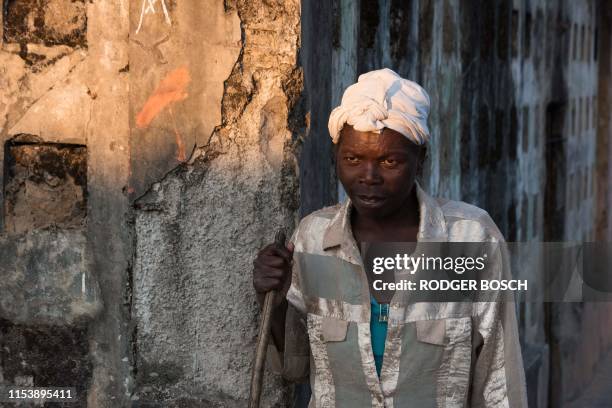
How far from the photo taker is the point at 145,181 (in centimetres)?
345

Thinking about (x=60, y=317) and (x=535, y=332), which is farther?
(x=535, y=332)

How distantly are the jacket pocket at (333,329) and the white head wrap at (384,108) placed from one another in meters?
0.44

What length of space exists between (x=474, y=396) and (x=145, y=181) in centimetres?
101

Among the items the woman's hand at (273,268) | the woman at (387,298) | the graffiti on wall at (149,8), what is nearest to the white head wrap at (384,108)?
the woman at (387,298)

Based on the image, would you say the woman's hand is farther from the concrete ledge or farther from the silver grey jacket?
the concrete ledge

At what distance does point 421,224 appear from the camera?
3139 mm

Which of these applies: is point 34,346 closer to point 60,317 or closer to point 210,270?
point 60,317

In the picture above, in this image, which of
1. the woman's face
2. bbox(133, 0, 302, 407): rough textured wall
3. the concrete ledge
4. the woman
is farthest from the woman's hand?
the concrete ledge

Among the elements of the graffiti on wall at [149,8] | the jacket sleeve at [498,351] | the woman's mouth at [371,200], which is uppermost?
the graffiti on wall at [149,8]

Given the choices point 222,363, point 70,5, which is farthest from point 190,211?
point 70,5

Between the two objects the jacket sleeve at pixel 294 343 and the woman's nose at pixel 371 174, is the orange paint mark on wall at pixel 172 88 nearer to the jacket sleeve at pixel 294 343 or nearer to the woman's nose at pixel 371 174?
the jacket sleeve at pixel 294 343

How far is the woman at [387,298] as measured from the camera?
10.1 feet

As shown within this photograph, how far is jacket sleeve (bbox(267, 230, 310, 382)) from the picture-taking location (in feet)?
10.7

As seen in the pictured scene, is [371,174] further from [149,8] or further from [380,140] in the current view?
[149,8]
